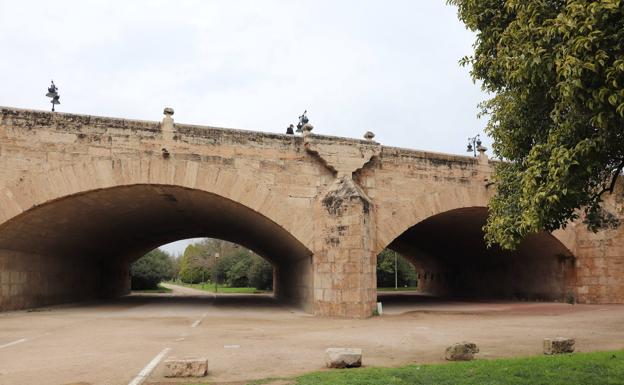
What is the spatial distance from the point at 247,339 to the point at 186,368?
4.02m

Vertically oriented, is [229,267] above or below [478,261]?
below

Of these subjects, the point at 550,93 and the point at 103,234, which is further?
the point at 103,234

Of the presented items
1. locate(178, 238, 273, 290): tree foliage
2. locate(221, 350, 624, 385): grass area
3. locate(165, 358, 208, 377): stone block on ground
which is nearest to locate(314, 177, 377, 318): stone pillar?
locate(221, 350, 624, 385): grass area

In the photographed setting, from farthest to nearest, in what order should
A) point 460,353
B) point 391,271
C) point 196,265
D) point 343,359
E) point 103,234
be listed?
point 196,265, point 391,271, point 103,234, point 460,353, point 343,359

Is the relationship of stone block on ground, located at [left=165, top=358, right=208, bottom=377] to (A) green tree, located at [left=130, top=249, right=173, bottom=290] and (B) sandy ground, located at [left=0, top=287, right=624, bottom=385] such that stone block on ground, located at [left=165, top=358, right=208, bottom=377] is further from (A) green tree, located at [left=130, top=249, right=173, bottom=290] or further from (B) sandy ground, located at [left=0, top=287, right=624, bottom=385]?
(A) green tree, located at [left=130, top=249, right=173, bottom=290]

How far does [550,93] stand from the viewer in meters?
6.14

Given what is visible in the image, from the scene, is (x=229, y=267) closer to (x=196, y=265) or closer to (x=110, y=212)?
(x=196, y=265)

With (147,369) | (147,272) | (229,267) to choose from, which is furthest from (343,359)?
(229,267)

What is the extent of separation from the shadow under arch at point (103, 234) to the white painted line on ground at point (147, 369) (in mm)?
8314

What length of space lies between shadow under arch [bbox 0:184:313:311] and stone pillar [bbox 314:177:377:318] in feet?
3.10

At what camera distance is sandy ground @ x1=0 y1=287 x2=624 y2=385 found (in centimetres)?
706

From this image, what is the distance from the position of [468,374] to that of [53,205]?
13.0m

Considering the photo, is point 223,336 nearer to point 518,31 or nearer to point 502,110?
point 502,110

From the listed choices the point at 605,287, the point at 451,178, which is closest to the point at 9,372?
the point at 451,178
